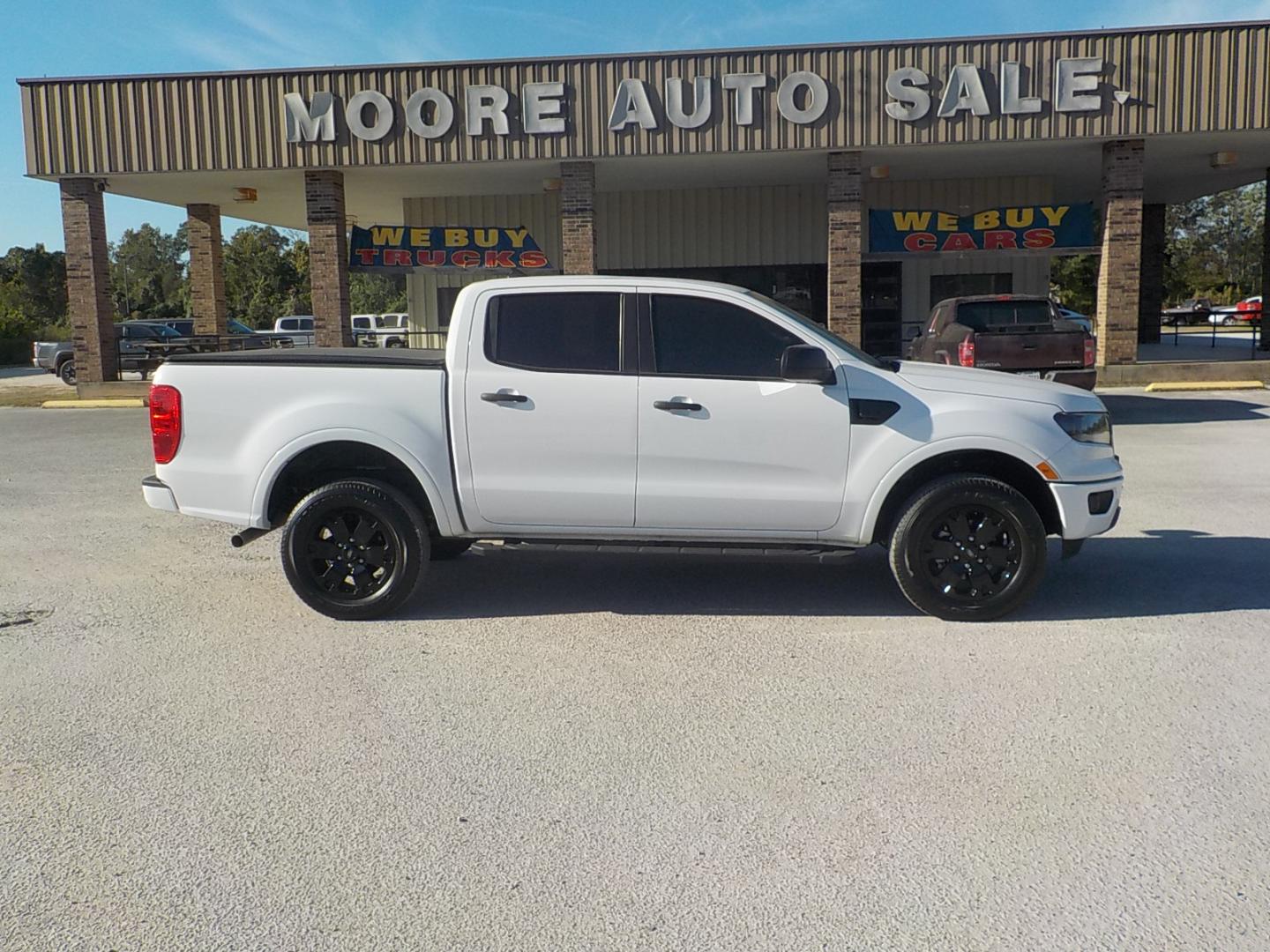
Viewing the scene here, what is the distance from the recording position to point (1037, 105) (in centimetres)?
1828

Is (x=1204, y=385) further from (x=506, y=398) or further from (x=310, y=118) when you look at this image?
(x=506, y=398)

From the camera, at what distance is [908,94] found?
1852cm

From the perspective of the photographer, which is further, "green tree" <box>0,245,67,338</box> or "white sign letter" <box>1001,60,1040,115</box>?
"green tree" <box>0,245,67,338</box>

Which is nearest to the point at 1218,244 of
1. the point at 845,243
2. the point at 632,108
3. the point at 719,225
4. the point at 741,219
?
the point at 741,219

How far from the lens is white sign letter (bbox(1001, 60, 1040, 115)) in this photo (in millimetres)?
18219

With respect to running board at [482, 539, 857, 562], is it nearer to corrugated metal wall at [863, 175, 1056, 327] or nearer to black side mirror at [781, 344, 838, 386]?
black side mirror at [781, 344, 838, 386]

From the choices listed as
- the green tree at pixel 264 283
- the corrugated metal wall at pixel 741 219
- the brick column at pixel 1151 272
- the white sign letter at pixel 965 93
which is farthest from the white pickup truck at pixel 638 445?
the green tree at pixel 264 283

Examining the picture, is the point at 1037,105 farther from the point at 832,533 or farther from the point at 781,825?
the point at 781,825

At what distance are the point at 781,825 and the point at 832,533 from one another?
8.39 feet

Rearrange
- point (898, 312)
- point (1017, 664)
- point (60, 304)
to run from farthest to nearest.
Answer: point (60, 304) < point (898, 312) < point (1017, 664)

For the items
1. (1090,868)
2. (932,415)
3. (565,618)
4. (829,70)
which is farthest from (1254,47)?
(1090,868)

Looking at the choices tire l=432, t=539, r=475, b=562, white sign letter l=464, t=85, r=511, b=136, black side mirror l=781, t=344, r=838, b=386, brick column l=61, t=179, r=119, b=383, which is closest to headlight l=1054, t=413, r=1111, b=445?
black side mirror l=781, t=344, r=838, b=386

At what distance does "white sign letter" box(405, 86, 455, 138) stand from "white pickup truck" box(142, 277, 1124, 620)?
14.0 m

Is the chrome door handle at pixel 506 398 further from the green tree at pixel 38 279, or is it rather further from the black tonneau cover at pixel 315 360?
the green tree at pixel 38 279
